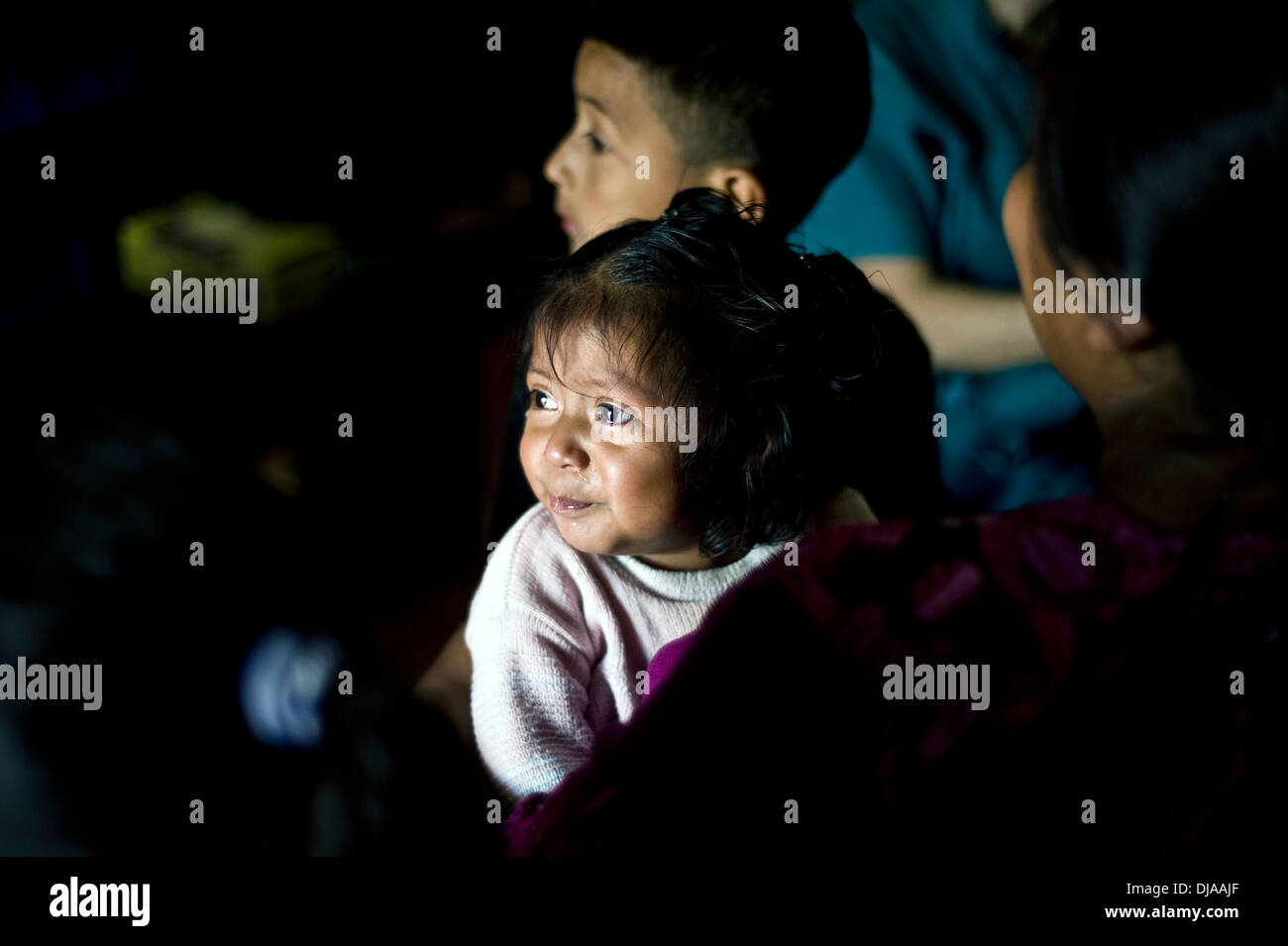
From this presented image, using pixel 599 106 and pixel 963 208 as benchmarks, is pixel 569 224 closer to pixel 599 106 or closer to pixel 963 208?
pixel 599 106

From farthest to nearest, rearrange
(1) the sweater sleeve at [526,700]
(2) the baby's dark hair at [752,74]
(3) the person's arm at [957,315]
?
(2) the baby's dark hair at [752,74], (3) the person's arm at [957,315], (1) the sweater sleeve at [526,700]

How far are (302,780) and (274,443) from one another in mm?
479

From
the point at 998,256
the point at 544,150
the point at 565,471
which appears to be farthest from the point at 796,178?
the point at 565,471

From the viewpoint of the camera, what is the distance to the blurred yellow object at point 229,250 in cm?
97

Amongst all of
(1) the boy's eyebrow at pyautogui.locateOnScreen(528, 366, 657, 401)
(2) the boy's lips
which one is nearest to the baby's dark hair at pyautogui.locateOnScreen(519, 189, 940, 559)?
(1) the boy's eyebrow at pyautogui.locateOnScreen(528, 366, 657, 401)

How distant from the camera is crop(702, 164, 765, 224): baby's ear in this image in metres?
0.97

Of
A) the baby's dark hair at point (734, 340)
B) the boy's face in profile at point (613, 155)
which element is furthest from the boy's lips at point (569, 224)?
the baby's dark hair at point (734, 340)

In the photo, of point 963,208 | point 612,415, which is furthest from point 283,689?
point 963,208

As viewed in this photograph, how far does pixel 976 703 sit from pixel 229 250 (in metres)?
0.80

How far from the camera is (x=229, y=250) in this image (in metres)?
0.98

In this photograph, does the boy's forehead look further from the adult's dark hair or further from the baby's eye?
the adult's dark hair

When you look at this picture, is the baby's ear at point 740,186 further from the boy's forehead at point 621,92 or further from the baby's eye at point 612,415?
the baby's eye at point 612,415

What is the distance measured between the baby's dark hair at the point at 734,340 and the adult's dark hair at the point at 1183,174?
0.28 meters

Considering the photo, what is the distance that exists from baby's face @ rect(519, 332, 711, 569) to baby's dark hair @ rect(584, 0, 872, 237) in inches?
11.1
